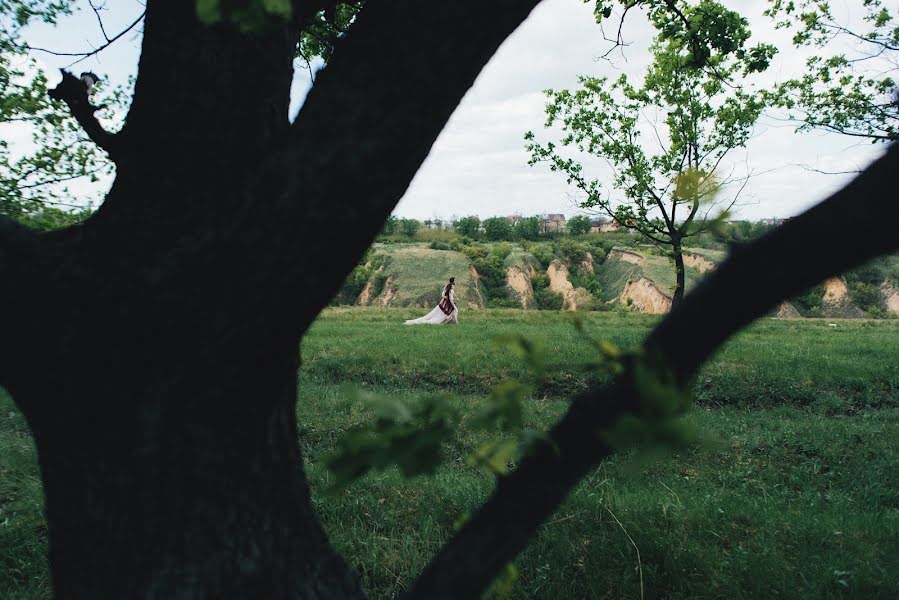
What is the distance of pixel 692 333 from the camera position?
1007 millimetres

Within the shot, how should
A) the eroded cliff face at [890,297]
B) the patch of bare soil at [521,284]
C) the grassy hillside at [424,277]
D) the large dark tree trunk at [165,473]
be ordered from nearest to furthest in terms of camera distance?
the large dark tree trunk at [165,473]
the eroded cliff face at [890,297]
the grassy hillside at [424,277]
the patch of bare soil at [521,284]

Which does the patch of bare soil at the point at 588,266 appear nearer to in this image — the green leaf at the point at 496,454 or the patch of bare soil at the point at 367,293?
the patch of bare soil at the point at 367,293

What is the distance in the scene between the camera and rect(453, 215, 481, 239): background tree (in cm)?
6309

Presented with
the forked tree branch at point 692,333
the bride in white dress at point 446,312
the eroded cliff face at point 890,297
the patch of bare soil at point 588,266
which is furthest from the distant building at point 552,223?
the forked tree branch at point 692,333

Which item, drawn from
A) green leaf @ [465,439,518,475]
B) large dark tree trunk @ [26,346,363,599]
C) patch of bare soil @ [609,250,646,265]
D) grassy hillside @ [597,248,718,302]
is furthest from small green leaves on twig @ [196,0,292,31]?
patch of bare soil @ [609,250,646,265]

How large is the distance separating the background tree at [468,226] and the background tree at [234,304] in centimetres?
6118

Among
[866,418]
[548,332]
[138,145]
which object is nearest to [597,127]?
[548,332]

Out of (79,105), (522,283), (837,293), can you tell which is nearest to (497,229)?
(522,283)

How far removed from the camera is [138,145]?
1.44 meters

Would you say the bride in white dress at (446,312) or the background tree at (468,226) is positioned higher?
the background tree at (468,226)

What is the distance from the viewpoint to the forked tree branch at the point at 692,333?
2.94 ft

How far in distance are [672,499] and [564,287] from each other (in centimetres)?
4367

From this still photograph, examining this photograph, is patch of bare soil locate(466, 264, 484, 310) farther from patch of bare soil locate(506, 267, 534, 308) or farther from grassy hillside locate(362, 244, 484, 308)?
patch of bare soil locate(506, 267, 534, 308)

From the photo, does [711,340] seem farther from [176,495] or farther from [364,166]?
[176,495]
